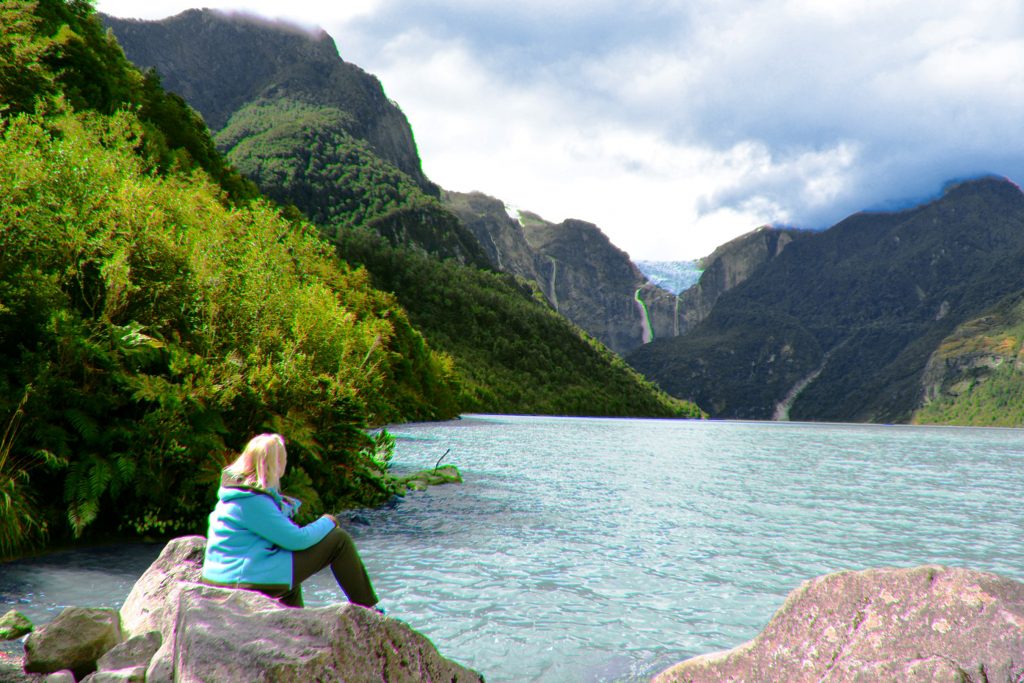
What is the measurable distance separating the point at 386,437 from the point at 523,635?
870 cm

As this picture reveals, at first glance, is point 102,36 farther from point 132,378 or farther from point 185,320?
point 132,378

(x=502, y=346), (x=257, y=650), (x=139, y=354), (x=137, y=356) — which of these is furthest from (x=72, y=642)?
(x=502, y=346)

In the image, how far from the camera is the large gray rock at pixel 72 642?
5594 mm

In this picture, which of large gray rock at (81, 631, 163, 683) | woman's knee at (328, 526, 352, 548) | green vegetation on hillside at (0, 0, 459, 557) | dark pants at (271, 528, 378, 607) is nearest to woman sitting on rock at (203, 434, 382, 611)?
dark pants at (271, 528, 378, 607)

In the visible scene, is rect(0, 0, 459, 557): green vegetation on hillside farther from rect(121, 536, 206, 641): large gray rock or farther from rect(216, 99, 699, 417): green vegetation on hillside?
rect(216, 99, 699, 417): green vegetation on hillside

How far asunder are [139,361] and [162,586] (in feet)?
22.9

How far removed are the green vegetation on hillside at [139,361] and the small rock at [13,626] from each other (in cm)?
375

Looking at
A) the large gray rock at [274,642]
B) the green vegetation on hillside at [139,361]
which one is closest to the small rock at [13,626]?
the large gray rock at [274,642]

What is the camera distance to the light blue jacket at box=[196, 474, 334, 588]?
5789mm

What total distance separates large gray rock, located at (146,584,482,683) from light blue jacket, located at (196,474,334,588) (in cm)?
125

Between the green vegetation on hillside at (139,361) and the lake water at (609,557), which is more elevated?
the green vegetation on hillside at (139,361)

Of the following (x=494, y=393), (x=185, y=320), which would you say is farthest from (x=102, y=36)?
(x=494, y=393)

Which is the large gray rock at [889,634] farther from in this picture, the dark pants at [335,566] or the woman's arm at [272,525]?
the woman's arm at [272,525]

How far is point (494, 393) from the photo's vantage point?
14125 cm
